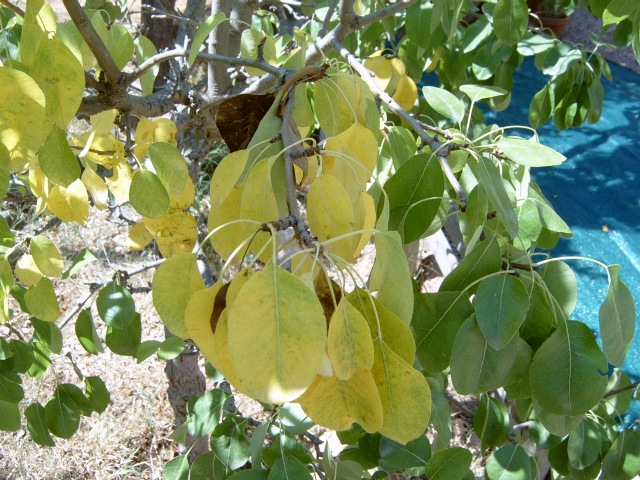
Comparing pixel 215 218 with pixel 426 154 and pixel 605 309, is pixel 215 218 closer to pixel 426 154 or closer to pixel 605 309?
pixel 426 154

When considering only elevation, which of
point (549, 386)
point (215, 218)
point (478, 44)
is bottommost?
point (478, 44)

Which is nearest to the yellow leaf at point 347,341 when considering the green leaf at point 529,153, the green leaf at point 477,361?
the green leaf at point 477,361

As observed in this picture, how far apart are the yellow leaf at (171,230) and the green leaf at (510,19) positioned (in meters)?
0.70

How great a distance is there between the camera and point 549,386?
592mm

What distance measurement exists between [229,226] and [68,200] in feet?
1.12

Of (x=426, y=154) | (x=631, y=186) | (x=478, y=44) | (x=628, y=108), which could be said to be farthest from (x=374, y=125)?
(x=628, y=108)

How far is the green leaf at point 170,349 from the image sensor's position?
95 centimetres

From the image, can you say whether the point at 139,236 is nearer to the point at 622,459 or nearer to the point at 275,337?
the point at 275,337

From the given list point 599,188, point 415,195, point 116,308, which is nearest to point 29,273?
point 116,308

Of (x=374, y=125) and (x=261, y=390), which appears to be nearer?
(x=261, y=390)

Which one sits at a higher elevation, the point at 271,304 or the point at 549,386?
the point at 271,304

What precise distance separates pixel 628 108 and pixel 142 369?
2.94m

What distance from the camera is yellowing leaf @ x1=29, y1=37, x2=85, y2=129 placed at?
503 millimetres

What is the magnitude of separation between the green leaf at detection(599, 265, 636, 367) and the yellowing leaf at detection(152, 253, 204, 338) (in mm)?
394
